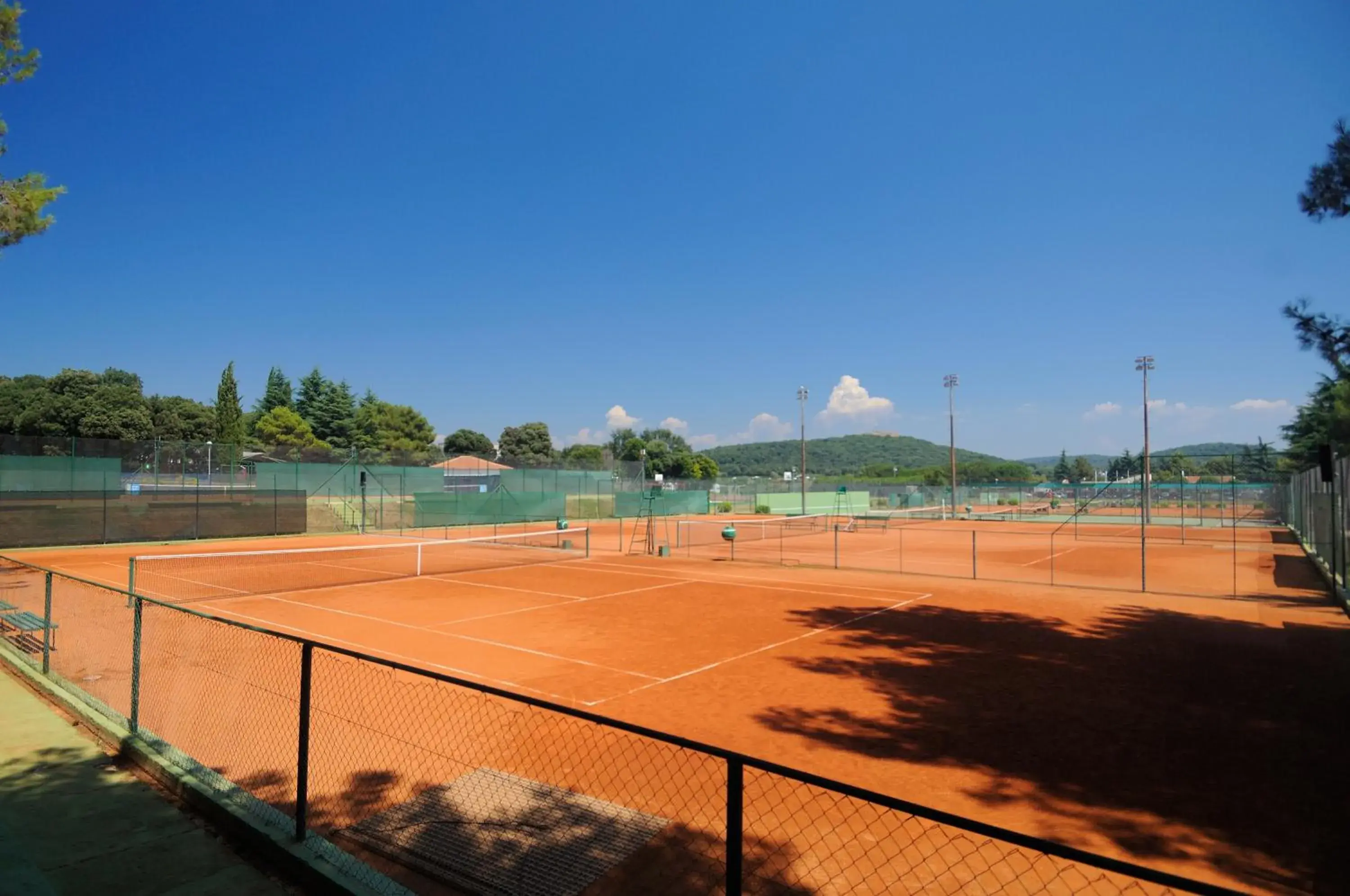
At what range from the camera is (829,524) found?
156 feet

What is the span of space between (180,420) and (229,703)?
82.7m

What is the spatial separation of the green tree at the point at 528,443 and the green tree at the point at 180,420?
4328cm

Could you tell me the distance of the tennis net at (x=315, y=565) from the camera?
18156 millimetres

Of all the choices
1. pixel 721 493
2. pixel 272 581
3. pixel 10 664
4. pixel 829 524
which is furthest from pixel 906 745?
pixel 721 493

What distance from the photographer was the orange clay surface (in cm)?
605

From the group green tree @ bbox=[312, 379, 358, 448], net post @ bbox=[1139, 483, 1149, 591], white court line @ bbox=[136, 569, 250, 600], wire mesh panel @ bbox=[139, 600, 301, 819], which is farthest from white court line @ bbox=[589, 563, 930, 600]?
green tree @ bbox=[312, 379, 358, 448]

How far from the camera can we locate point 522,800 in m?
6.00

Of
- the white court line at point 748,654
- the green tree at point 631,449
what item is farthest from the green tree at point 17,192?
the green tree at point 631,449

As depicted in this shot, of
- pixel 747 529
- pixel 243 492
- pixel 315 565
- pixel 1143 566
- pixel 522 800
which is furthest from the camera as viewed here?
pixel 747 529

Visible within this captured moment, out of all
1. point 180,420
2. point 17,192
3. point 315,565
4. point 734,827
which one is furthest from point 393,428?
point 734,827

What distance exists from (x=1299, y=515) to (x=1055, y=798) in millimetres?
36252

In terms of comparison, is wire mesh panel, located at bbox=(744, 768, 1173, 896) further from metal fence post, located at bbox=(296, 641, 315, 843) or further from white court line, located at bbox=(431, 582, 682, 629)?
white court line, located at bbox=(431, 582, 682, 629)

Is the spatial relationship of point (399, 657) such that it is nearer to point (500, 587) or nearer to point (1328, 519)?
point (500, 587)

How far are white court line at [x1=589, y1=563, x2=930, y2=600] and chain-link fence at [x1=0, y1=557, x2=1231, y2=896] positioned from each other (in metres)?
10.8
